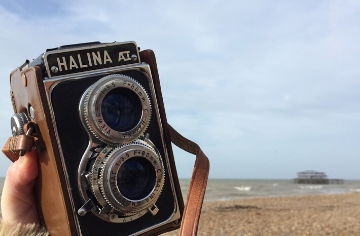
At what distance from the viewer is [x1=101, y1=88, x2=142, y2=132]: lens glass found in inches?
56.7

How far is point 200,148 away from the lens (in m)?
1.66

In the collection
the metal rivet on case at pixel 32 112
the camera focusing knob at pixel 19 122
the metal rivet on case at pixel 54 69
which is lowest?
the camera focusing knob at pixel 19 122

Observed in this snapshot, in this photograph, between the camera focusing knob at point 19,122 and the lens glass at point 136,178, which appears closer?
the lens glass at point 136,178

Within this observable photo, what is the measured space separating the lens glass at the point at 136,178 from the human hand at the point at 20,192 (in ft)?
1.42

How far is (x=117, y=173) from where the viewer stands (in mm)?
1403

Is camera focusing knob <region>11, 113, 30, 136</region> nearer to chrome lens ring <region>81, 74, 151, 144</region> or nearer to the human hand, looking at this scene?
the human hand

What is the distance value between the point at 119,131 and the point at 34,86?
374mm

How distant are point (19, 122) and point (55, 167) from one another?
29cm

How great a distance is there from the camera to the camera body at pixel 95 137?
4.60 feet

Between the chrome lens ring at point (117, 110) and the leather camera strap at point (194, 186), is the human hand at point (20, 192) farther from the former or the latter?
the leather camera strap at point (194, 186)

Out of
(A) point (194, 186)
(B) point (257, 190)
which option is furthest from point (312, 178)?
(A) point (194, 186)

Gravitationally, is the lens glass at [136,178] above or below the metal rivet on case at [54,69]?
below

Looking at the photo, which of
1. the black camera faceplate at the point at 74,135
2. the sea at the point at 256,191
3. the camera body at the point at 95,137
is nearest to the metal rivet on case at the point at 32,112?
the camera body at the point at 95,137

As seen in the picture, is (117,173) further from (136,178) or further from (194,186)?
(194,186)
